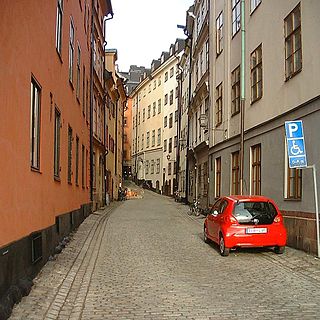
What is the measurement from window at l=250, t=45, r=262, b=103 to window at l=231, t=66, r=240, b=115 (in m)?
2.22

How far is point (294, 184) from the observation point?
13.4 meters

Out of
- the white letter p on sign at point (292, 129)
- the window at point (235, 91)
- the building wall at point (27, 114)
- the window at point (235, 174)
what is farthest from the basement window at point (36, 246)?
the window at point (235, 91)

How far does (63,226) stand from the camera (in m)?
13.2

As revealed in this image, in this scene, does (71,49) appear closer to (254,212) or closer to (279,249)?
(254,212)

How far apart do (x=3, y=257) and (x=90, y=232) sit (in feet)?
34.4

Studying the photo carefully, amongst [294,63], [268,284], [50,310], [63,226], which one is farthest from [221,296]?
[294,63]

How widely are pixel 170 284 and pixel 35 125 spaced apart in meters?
3.76

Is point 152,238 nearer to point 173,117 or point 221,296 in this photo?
point 221,296

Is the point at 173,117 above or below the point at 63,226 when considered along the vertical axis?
above

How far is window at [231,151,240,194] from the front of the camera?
19.9m

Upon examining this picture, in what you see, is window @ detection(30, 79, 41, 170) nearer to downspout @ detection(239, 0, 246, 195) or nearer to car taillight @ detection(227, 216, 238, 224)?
car taillight @ detection(227, 216, 238, 224)

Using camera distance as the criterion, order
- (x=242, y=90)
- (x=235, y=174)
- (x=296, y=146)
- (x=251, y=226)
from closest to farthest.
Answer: (x=296, y=146) < (x=251, y=226) < (x=242, y=90) < (x=235, y=174)

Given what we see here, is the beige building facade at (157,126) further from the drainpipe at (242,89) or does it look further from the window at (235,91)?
the drainpipe at (242,89)

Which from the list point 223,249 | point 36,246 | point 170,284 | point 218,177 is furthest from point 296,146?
point 218,177
